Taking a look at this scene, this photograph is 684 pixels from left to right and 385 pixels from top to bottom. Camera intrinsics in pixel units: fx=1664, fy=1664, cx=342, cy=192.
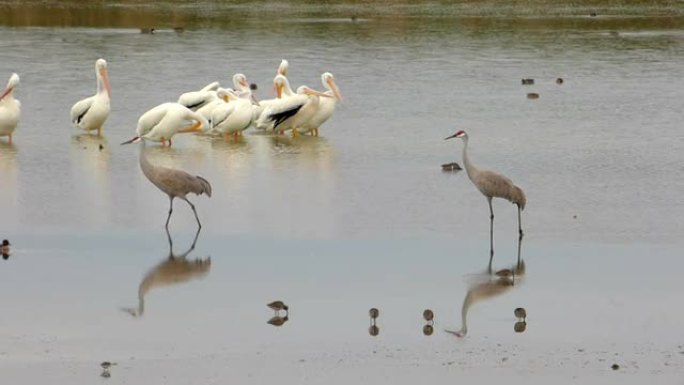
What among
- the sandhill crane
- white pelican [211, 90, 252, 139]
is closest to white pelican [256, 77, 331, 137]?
white pelican [211, 90, 252, 139]

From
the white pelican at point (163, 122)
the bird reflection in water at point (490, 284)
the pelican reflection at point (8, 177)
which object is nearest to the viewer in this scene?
the bird reflection in water at point (490, 284)

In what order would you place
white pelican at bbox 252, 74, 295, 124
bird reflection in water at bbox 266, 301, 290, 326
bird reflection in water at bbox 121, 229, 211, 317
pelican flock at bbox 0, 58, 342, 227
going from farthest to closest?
1. white pelican at bbox 252, 74, 295, 124
2. pelican flock at bbox 0, 58, 342, 227
3. bird reflection in water at bbox 121, 229, 211, 317
4. bird reflection in water at bbox 266, 301, 290, 326

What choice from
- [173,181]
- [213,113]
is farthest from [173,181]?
[213,113]

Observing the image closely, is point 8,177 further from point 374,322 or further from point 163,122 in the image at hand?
point 374,322

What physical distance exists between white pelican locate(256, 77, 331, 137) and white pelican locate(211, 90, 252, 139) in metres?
0.35

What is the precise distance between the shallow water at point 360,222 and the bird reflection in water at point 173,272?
25mm

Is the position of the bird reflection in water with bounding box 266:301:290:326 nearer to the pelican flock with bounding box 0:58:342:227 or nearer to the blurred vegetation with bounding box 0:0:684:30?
the pelican flock with bounding box 0:58:342:227

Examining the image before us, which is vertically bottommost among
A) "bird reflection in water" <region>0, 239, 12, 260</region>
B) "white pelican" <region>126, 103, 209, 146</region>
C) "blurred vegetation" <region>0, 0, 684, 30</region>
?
"bird reflection in water" <region>0, 239, 12, 260</region>

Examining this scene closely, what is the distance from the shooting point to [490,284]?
9.42 meters

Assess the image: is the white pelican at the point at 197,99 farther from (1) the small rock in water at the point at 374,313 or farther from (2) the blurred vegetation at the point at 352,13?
(2) the blurred vegetation at the point at 352,13

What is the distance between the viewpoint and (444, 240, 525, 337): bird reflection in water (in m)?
9.04

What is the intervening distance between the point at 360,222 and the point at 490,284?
1.98 m

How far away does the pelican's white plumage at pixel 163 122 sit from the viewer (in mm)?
15180

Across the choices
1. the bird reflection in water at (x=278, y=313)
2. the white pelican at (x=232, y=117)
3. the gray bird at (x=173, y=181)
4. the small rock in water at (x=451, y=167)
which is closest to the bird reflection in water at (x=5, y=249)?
the gray bird at (x=173, y=181)
